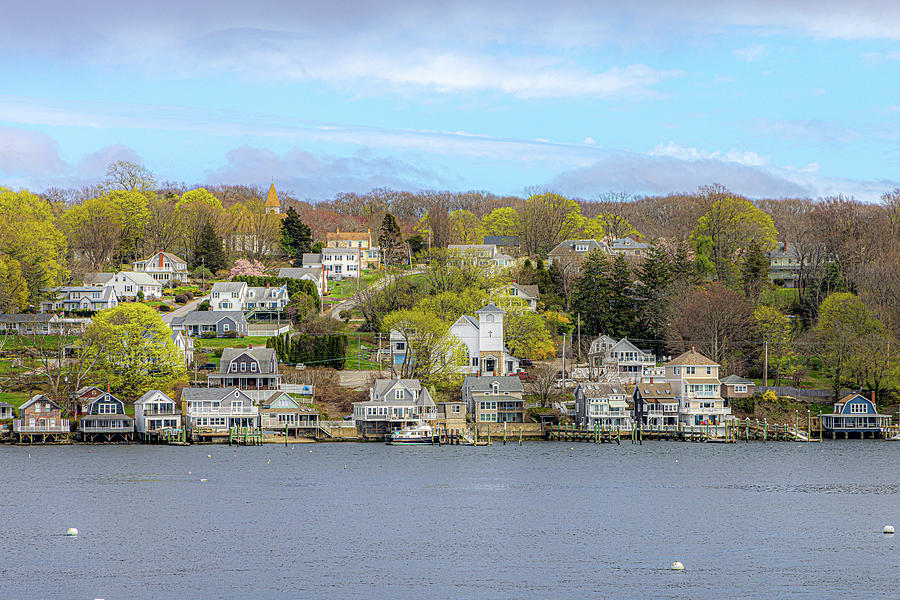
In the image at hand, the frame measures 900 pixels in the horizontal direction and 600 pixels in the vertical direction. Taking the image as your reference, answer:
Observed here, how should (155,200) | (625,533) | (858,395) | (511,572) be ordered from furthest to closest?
(155,200) → (858,395) → (625,533) → (511,572)

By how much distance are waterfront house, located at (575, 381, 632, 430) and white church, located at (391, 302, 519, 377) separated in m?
11.6

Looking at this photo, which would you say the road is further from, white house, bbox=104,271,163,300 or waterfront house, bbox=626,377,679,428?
waterfront house, bbox=626,377,679,428

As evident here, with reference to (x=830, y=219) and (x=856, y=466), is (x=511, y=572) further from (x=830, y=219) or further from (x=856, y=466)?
(x=830, y=219)

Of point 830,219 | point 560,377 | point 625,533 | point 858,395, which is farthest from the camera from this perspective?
point 830,219

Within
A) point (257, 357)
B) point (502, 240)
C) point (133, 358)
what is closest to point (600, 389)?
point (257, 357)

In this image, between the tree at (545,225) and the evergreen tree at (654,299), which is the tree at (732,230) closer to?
the evergreen tree at (654,299)

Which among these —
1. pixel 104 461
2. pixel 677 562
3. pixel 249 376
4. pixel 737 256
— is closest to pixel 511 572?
pixel 677 562

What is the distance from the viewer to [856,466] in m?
70.2

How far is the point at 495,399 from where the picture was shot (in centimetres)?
8331

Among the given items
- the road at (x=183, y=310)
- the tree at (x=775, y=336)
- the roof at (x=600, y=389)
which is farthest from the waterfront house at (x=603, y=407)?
the road at (x=183, y=310)

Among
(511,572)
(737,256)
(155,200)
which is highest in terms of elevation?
(155,200)

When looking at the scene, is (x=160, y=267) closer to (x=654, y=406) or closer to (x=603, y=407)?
(x=603, y=407)

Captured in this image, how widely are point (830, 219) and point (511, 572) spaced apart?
276 feet

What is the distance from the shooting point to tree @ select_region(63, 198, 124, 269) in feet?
420
